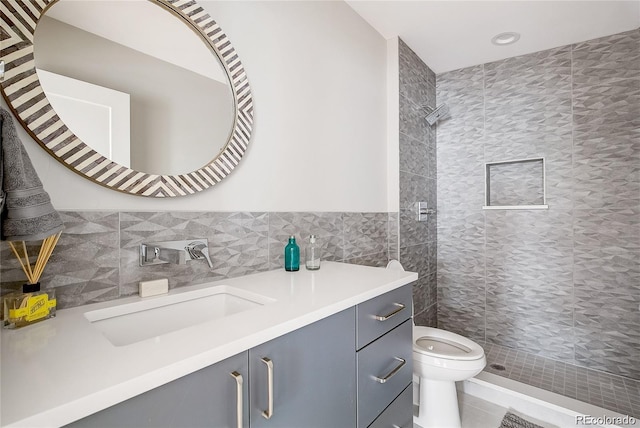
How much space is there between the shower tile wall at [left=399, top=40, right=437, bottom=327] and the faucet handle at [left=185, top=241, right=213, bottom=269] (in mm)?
1519

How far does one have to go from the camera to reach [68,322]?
2.51ft

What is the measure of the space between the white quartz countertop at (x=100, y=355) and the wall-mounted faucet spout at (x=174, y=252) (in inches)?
5.4

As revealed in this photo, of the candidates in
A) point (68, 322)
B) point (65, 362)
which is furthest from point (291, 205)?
point (65, 362)

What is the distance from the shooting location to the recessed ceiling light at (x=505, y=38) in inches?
92.0

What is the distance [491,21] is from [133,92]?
7.75 feet

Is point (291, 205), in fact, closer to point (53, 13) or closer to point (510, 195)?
point (53, 13)

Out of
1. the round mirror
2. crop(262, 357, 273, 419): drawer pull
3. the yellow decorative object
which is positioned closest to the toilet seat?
crop(262, 357, 273, 419): drawer pull

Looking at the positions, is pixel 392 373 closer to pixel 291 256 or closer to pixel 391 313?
pixel 391 313

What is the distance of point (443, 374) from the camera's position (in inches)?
64.2

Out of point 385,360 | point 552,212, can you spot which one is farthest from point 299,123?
point 552,212

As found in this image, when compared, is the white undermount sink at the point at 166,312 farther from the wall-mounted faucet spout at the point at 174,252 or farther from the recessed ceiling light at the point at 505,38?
the recessed ceiling light at the point at 505,38

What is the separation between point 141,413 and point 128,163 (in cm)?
77

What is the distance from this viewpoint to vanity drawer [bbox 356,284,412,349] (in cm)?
104

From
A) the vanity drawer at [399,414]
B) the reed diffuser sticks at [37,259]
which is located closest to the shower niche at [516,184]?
the vanity drawer at [399,414]
